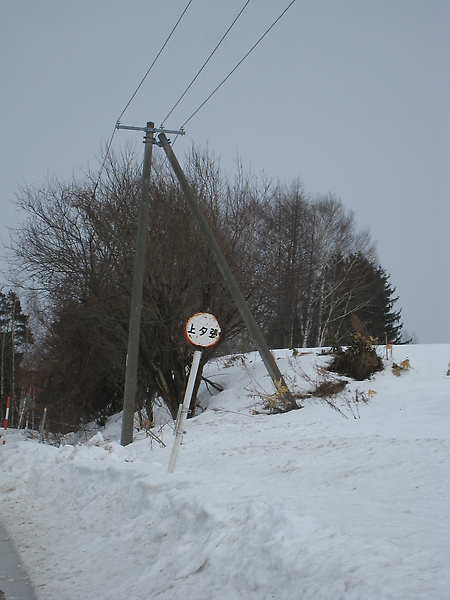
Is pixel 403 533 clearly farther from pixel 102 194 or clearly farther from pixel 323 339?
pixel 323 339

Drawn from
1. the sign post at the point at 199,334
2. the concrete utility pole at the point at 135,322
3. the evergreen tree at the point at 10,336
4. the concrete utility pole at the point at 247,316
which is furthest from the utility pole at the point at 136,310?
the evergreen tree at the point at 10,336

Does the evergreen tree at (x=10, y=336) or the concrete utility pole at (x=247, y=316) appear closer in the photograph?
the concrete utility pole at (x=247, y=316)

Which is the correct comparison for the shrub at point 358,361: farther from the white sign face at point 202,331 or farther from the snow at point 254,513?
the white sign face at point 202,331

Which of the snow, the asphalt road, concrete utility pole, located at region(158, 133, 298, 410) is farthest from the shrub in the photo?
the asphalt road

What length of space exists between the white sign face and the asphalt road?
296cm

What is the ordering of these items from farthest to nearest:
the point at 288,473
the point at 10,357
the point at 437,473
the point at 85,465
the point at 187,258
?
the point at 10,357 → the point at 187,258 → the point at 85,465 → the point at 288,473 → the point at 437,473

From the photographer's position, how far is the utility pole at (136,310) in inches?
514

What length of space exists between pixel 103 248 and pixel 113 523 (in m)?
14.0

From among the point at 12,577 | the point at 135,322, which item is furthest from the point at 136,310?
the point at 12,577

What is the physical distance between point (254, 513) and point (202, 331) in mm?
3099

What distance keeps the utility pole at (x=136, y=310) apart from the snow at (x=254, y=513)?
1484mm

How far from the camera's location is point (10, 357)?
46156 mm

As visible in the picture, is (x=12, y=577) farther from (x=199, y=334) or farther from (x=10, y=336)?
(x=10, y=336)

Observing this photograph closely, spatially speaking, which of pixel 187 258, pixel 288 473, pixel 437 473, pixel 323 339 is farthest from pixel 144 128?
pixel 323 339
